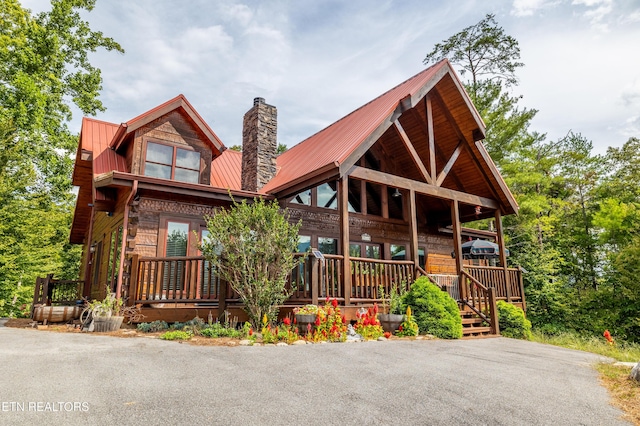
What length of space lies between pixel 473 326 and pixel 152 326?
26.3 ft

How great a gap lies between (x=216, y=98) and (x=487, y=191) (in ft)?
57.2

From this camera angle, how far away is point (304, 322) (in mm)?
7617

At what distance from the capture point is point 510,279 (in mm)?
13805

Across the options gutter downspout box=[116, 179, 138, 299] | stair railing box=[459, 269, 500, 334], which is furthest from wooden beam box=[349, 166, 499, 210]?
gutter downspout box=[116, 179, 138, 299]

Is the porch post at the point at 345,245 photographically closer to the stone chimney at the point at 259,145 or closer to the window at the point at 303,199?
the window at the point at 303,199

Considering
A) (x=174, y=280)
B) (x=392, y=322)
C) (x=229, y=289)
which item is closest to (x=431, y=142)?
(x=392, y=322)

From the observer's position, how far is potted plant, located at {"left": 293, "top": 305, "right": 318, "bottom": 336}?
7.57 metres

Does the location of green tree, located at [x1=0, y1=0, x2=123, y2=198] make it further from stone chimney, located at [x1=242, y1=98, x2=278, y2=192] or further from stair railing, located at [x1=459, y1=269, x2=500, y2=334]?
stair railing, located at [x1=459, y1=269, x2=500, y2=334]

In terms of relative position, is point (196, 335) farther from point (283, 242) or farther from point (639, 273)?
point (639, 273)

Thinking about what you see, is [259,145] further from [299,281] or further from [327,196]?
[299,281]

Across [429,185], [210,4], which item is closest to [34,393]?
[429,185]

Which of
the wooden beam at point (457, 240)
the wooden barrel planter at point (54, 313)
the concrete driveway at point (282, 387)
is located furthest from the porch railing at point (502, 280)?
the wooden barrel planter at point (54, 313)

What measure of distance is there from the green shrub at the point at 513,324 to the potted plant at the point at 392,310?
3219 mm

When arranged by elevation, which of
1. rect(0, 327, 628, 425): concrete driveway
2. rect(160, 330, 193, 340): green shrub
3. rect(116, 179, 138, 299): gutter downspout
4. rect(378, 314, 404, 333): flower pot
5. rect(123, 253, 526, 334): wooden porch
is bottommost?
rect(0, 327, 628, 425): concrete driveway
